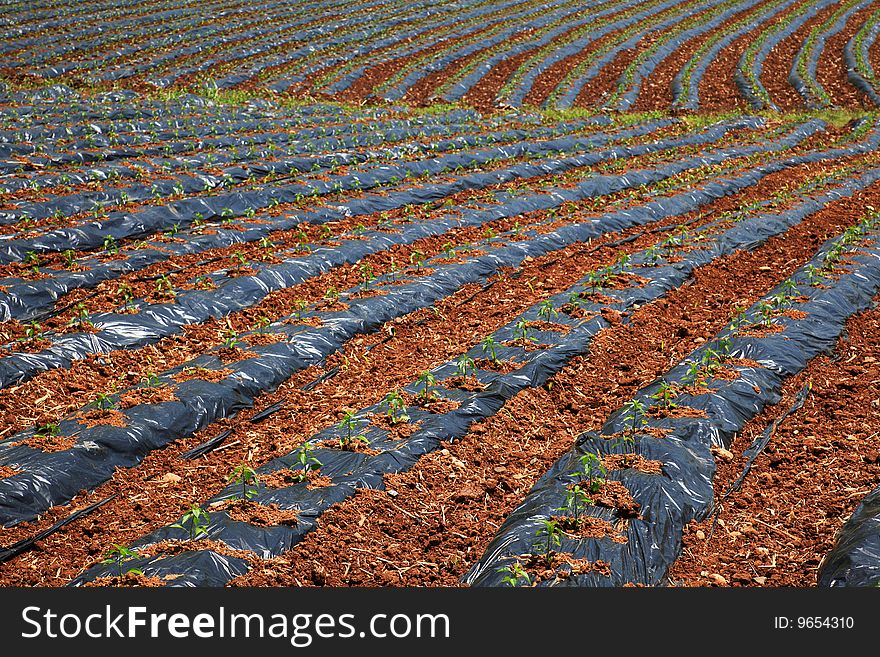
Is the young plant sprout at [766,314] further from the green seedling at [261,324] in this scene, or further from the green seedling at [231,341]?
the green seedling at [231,341]

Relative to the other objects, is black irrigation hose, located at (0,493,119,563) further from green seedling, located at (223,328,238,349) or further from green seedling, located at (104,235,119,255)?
green seedling, located at (104,235,119,255)

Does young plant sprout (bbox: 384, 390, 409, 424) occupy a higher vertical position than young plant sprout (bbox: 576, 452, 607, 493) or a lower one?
higher

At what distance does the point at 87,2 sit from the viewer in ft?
94.8

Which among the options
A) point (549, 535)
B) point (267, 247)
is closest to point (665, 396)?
point (549, 535)

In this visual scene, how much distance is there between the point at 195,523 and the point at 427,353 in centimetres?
322

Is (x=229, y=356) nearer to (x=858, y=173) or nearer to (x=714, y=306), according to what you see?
(x=714, y=306)

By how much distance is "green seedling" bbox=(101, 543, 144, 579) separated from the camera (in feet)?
13.3

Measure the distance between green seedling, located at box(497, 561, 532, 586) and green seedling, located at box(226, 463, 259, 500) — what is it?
1.65 m

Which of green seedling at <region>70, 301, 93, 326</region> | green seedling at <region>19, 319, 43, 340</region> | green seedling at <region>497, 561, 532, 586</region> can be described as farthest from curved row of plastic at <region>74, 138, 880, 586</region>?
green seedling at <region>19, 319, 43, 340</region>

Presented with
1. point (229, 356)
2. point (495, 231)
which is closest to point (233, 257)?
point (229, 356)

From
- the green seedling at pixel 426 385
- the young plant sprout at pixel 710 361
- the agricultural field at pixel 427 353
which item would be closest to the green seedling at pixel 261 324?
the agricultural field at pixel 427 353

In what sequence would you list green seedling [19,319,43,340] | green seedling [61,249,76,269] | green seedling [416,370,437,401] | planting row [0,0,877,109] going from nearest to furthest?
green seedling [416,370,437,401] < green seedling [19,319,43,340] < green seedling [61,249,76,269] < planting row [0,0,877,109]

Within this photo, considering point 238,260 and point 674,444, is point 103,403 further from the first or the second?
point 674,444

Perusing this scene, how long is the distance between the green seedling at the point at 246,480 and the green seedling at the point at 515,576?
1646mm
